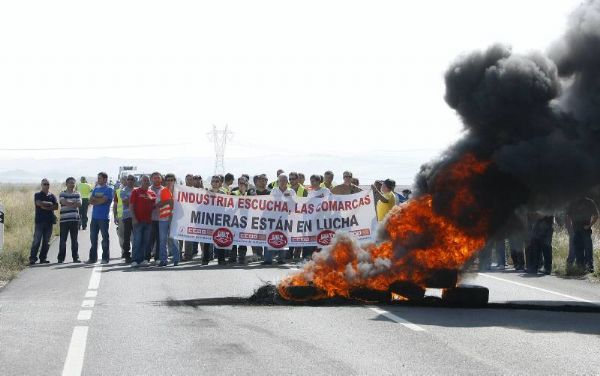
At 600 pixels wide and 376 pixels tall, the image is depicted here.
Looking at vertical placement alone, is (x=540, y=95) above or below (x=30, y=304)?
above

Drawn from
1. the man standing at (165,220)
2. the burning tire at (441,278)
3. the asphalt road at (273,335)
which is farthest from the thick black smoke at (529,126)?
the man standing at (165,220)

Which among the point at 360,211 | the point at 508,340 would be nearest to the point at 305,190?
the point at 360,211

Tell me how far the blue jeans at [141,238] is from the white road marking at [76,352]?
9182 mm

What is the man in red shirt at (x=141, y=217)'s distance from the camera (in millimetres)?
19406

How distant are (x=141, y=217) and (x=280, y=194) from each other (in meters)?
3.15

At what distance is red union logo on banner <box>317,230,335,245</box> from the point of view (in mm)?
20438

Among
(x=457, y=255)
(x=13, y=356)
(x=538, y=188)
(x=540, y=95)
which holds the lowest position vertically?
(x=13, y=356)

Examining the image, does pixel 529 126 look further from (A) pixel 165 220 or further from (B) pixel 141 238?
(B) pixel 141 238

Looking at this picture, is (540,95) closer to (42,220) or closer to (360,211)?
(360,211)

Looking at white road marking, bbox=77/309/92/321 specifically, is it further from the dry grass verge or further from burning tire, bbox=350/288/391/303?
the dry grass verge

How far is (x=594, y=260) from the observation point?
64.5 ft

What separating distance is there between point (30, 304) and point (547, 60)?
317 inches

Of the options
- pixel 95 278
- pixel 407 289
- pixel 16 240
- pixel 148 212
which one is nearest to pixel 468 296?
pixel 407 289

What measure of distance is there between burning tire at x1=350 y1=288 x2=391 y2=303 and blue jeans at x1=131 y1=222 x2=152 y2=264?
7.91 metres
